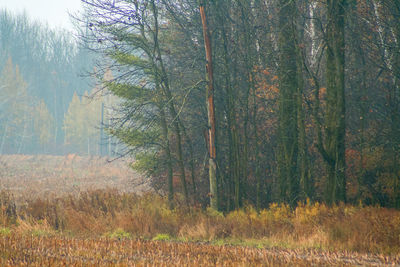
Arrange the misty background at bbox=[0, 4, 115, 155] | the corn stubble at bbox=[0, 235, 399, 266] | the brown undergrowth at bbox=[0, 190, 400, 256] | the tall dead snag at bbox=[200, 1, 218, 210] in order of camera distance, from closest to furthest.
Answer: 1. the corn stubble at bbox=[0, 235, 399, 266]
2. the brown undergrowth at bbox=[0, 190, 400, 256]
3. the tall dead snag at bbox=[200, 1, 218, 210]
4. the misty background at bbox=[0, 4, 115, 155]

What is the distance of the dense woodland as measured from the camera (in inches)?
446

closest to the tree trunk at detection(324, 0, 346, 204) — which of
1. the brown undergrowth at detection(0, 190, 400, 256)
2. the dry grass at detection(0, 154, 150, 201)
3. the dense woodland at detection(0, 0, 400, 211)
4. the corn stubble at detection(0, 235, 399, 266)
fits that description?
the dense woodland at detection(0, 0, 400, 211)

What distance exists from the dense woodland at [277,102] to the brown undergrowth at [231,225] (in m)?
1.24

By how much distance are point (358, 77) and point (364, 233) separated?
9050 millimetres

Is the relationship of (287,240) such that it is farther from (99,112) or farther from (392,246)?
(99,112)

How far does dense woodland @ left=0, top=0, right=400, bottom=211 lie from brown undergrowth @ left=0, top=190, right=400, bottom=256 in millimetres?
1236

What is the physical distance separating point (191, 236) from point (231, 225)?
3.72ft

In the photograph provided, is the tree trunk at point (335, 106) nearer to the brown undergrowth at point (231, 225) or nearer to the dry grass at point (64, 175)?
the brown undergrowth at point (231, 225)

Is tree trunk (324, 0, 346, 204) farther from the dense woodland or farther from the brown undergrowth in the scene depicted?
the brown undergrowth

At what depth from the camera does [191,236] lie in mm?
10430

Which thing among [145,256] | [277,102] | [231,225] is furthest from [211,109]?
[145,256]

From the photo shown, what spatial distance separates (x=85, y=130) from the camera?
66562 millimetres

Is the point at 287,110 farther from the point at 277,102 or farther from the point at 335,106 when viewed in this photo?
the point at 335,106

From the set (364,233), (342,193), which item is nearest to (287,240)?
(364,233)
